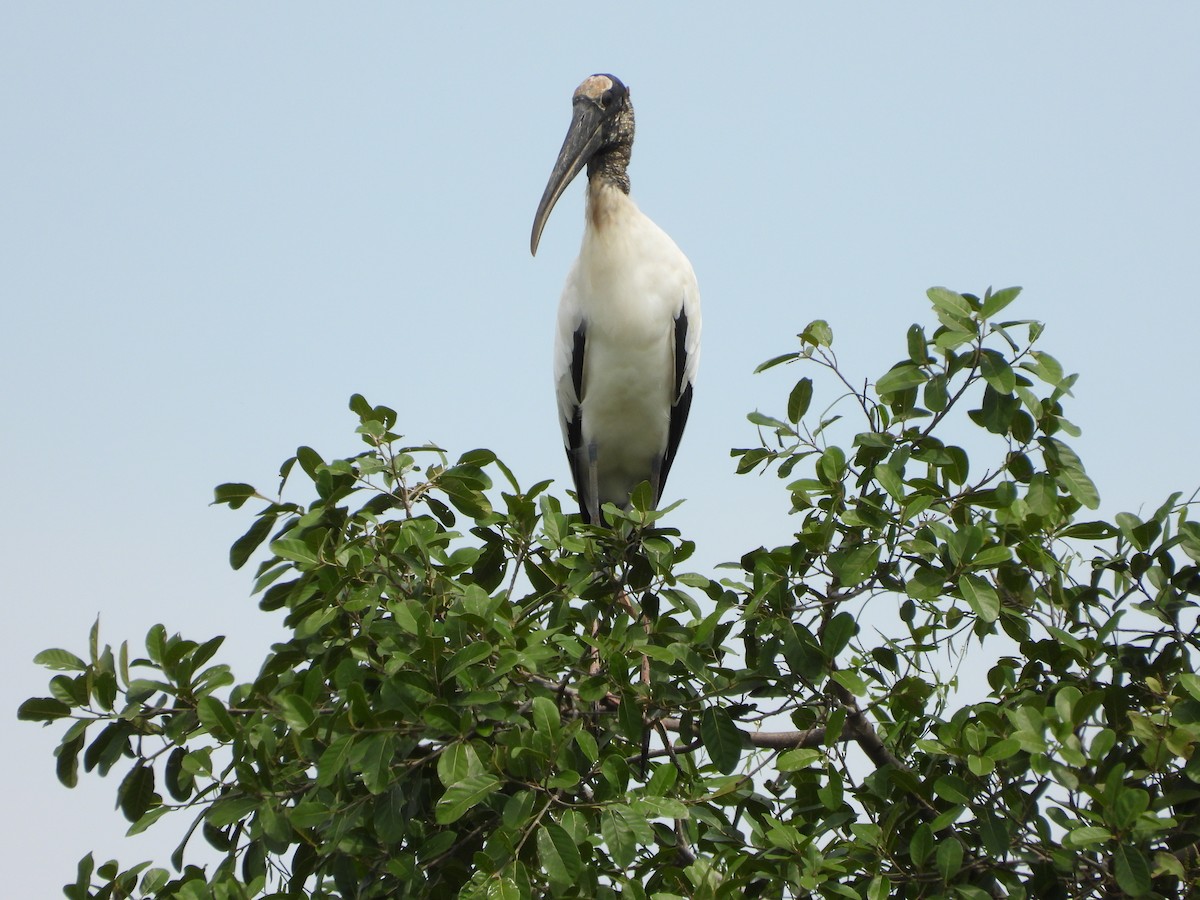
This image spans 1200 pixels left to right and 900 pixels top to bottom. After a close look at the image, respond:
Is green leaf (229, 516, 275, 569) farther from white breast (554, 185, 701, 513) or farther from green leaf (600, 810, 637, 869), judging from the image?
white breast (554, 185, 701, 513)

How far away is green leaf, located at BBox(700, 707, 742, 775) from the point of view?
283 cm

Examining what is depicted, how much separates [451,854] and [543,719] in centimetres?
44

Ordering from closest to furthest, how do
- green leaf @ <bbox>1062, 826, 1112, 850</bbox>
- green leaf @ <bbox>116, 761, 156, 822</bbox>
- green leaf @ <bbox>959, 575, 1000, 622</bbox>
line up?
green leaf @ <bbox>1062, 826, 1112, 850</bbox>, green leaf @ <bbox>959, 575, 1000, 622</bbox>, green leaf @ <bbox>116, 761, 156, 822</bbox>

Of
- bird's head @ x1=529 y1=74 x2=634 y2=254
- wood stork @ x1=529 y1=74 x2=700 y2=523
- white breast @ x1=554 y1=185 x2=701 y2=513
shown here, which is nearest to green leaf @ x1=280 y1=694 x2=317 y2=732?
wood stork @ x1=529 y1=74 x2=700 y2=523

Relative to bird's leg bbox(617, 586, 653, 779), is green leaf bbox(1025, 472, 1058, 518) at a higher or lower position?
higher

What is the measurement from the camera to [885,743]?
9.30ft

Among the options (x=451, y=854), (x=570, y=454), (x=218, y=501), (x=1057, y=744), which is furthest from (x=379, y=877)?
(x=570, y=454)

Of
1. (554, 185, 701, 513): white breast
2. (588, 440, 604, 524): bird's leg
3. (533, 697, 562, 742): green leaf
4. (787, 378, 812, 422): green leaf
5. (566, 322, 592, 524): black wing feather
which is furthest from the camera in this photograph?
(588, 440, 604, 524): bird's leg

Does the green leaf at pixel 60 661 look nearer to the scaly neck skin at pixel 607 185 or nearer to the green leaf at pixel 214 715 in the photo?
the green leaf at pixel 214 715

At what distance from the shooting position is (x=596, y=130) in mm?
5523

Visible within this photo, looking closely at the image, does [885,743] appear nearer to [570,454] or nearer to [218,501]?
[218,501]

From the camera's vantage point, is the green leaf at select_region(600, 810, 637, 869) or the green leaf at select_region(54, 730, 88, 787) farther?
the green leaf at select_region(54, 730, 88, 787)

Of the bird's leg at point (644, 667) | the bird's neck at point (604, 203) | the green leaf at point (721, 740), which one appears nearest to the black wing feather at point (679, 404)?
the bird's neck at point (604, 203)

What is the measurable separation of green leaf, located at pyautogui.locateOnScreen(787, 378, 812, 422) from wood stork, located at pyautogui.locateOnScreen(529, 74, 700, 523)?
204 centimetres
